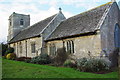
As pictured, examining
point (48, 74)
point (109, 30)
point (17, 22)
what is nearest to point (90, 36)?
point (109, 30)

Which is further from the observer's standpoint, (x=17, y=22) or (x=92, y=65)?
(x=17, y=22)

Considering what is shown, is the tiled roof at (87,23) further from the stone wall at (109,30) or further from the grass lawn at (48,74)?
the grass lawn at (48,74)

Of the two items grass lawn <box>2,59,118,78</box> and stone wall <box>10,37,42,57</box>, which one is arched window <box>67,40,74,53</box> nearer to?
grass lawn <box>2,59,118,78</box>

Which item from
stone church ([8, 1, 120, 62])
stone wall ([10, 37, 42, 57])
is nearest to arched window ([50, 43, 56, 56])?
stone church ([8, 1, 120, 62])

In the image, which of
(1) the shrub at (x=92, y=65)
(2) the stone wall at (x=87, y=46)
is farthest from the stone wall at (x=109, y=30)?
(1) the shrub at (x=92, y=65)

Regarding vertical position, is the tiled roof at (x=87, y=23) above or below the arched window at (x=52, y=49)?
above

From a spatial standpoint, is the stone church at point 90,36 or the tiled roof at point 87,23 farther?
the tiled roof at point 87,23

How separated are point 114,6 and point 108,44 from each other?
16.0ft

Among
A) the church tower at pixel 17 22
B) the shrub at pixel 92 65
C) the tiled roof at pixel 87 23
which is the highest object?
the church tower at pixel 17 22

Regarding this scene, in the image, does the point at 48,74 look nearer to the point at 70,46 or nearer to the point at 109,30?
→ the point at 70,46

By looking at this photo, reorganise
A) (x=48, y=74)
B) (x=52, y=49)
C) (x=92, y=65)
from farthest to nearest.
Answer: (x=52, y=49) < (x=92, y=65) < (x=48, y=74)

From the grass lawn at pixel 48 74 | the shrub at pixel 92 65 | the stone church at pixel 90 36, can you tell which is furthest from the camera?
the stone church at pixel 90 36

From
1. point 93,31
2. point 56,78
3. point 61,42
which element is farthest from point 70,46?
point 56,78

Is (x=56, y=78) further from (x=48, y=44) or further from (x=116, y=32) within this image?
(x=48, y=44)
